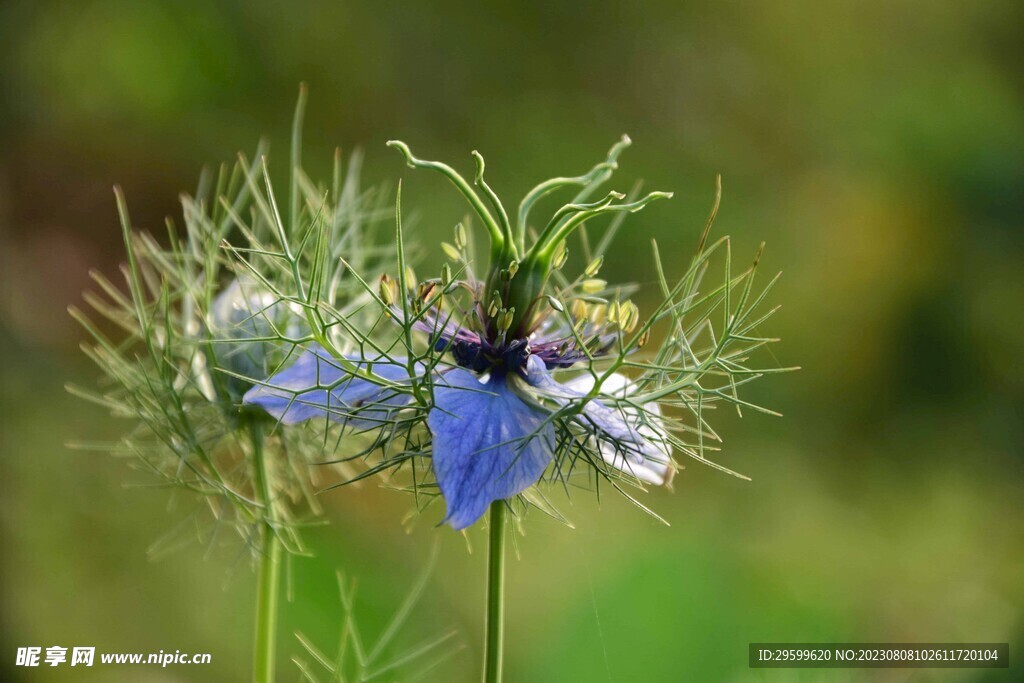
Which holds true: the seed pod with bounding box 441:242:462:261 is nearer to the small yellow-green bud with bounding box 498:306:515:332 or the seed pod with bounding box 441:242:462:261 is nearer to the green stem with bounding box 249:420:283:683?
the small yellow-green bud with bounding box 498:306:515:332

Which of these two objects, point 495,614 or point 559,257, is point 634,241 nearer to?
point 559,257

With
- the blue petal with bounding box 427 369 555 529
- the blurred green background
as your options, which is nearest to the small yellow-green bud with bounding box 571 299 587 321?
the blue petal with bounding box 427 369 555 529

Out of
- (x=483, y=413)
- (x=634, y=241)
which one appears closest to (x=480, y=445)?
(x=483, y=413)

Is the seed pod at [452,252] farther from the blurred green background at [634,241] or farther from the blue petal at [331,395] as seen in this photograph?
the blurred green background at [634,241]

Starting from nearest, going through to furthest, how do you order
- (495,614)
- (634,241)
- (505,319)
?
(495,614)
(505,319)
(634,241)

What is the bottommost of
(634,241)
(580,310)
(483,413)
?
(483,413)

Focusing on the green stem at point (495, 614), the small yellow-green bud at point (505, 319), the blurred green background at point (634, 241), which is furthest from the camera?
the blurred green background at point (634, 241)

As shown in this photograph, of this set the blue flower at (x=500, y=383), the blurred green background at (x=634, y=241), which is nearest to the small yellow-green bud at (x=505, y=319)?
the blue flower at (x=500, y=383)

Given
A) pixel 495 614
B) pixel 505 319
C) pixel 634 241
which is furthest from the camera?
pixel 634 241
